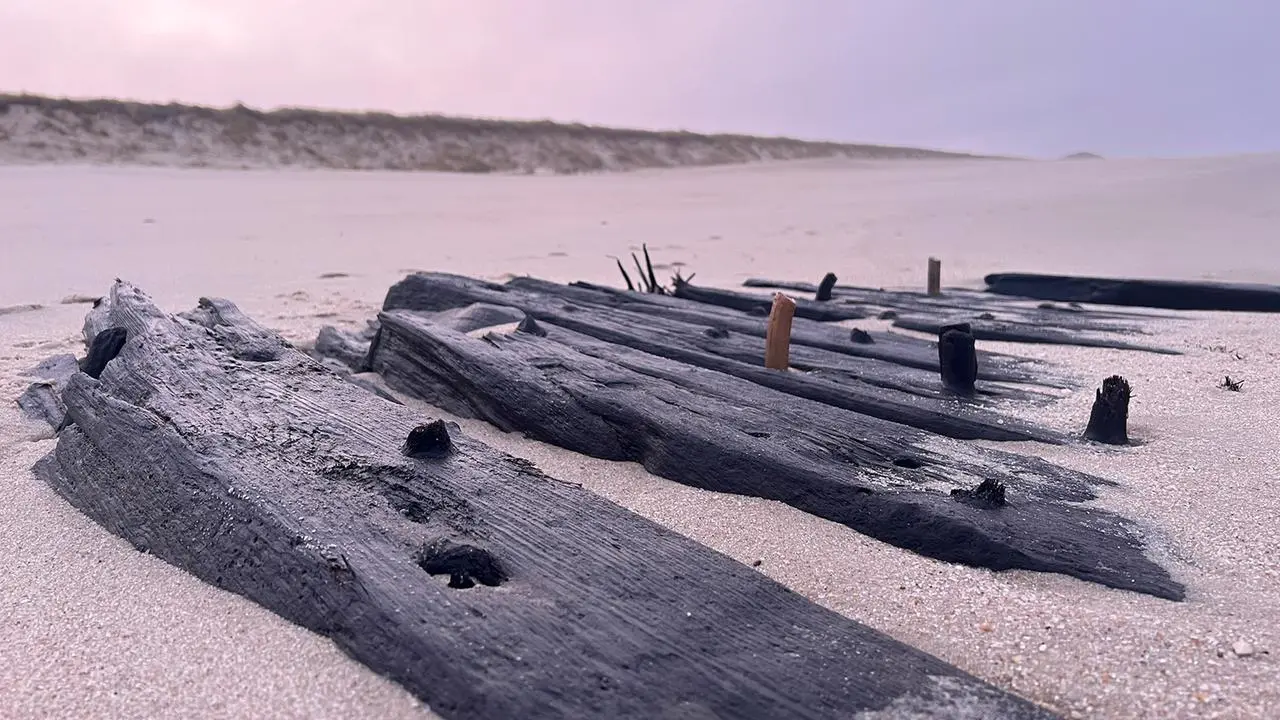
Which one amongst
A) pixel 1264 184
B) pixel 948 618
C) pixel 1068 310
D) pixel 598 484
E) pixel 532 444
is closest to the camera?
pixel 948 618

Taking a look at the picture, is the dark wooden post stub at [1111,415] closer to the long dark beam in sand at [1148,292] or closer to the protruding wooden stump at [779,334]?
the protruding wooden stump at [779,334]

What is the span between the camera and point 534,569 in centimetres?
218

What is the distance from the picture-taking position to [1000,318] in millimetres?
6430

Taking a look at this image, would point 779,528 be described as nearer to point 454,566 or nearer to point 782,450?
point 782,450

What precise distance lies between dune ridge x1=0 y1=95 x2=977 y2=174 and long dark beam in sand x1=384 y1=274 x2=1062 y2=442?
1961cm

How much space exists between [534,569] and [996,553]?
1296mm

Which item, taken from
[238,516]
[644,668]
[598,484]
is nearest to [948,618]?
[644,668]

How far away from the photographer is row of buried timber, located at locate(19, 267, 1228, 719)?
1873mm

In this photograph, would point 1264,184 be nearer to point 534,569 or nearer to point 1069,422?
point 1069,422

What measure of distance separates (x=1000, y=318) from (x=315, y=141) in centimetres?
2583

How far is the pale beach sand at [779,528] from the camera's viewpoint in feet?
6.63

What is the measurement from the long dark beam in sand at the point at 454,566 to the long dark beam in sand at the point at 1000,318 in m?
3.40

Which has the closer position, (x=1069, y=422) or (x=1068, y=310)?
(x=1069, y=422)

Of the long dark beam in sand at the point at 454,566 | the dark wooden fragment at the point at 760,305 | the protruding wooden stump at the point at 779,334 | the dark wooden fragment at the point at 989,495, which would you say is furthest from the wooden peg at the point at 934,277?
the long dark beam in sand at the point at 454,566
